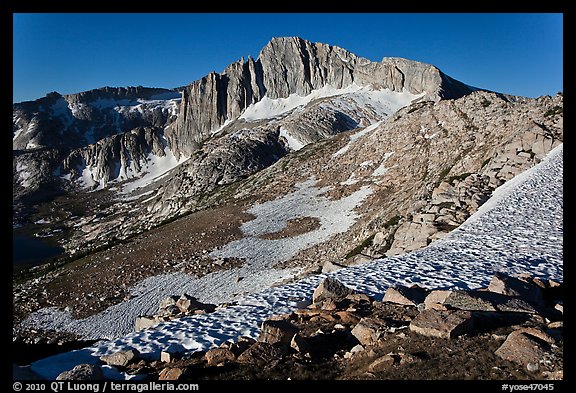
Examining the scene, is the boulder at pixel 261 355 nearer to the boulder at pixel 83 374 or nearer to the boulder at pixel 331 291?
the boulder at pixel 83 374

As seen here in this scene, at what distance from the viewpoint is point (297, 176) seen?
65250mm

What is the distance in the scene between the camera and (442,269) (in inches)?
623

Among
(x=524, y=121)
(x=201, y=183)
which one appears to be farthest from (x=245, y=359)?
(x=201, y=183)

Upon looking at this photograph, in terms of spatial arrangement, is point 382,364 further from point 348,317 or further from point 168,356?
point 168,356

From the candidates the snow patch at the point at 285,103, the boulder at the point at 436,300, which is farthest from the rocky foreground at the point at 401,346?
the snow patch at the point at 285,103

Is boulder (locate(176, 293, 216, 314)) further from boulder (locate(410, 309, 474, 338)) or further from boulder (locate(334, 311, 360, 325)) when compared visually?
boulder (locate(410, 309, 474, 338))

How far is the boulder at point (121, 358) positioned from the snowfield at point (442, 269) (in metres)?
0.48

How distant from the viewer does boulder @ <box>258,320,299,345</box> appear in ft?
30.3

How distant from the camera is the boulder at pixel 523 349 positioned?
22.9ft

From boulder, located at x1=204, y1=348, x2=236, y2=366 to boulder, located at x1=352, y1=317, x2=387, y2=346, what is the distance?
2.95m

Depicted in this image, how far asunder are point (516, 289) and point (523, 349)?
4.61 m
